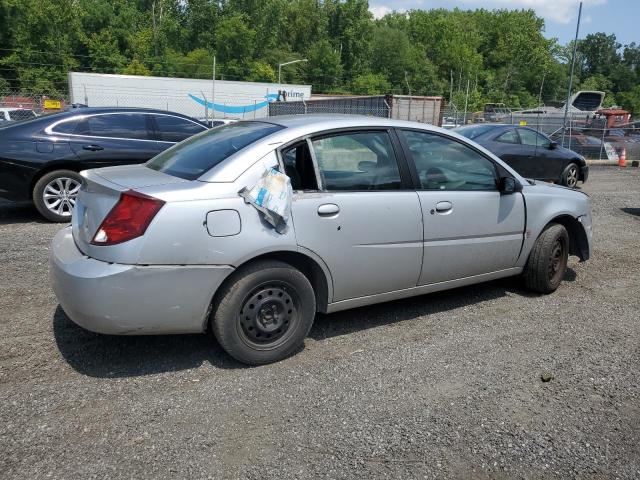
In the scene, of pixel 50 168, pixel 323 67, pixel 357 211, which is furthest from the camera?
pixel 323 67

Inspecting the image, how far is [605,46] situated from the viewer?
123 m

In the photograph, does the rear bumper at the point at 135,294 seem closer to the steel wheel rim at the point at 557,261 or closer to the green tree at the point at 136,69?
the steel wheel rim at the point at 557,261

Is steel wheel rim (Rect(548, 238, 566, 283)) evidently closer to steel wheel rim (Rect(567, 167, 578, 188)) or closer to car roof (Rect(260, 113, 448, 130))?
car roof (Rect(260, 113, 448, 130))

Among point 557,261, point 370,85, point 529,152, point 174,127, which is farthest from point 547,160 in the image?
point 370,85

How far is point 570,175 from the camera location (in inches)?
517

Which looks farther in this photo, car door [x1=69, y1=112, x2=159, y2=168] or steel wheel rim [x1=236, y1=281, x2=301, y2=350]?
car door [x1=69, y1=112, x2=159, y2=168]

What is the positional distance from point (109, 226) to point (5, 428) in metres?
1.19

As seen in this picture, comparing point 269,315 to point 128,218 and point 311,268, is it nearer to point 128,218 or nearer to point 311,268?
point 311,268

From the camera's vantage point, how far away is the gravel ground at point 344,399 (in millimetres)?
2816

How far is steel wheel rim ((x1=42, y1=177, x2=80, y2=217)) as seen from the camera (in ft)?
24.4

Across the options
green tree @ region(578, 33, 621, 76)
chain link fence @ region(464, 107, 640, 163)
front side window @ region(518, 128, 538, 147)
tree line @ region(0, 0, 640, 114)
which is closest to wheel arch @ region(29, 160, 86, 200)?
front side window @ region(518, 128, 538, 147)

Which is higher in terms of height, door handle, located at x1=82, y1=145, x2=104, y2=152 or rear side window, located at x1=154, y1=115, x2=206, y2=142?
rear side window, located at x1=154, y1=115, x2=206, y2=142

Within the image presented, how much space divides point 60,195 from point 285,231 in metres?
5.07

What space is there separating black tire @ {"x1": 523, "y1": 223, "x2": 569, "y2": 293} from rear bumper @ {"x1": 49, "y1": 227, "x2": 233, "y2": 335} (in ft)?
10.0
